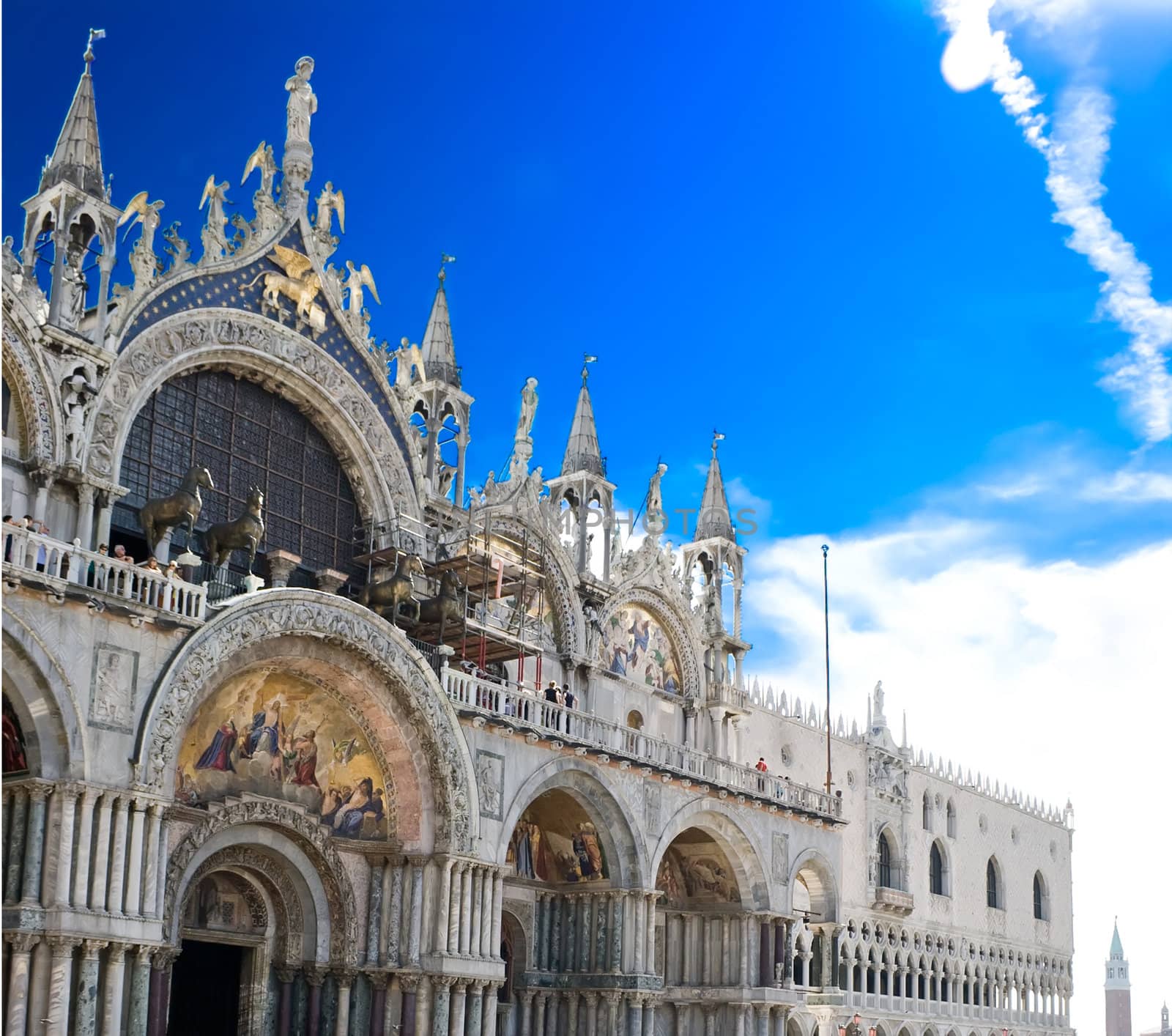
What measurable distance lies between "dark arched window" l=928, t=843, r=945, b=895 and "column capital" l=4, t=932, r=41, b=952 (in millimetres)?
38535

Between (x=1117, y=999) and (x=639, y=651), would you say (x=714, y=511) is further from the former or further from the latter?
(x=1117, y=999)

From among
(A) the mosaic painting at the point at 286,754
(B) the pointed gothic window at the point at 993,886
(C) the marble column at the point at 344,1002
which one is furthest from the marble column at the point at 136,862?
(B) the pointed gothic window at the point at 993,886

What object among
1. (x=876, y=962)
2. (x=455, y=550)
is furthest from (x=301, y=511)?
(x=876, y=962)

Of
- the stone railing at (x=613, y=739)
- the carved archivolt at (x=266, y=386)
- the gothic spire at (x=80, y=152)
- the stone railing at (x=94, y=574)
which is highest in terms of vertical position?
the gothic spire at (x=80, y=152)

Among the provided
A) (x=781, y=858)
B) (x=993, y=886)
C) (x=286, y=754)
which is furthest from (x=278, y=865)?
(x=993, y=886)

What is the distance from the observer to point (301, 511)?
1312 inches

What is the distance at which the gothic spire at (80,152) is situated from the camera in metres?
29.3

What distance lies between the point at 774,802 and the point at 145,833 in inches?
709

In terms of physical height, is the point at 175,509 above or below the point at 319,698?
above

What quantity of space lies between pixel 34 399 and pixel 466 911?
11836 millimetres

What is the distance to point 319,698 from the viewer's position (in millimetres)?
28953

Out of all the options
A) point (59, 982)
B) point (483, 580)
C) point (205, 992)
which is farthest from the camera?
point (483, 580)

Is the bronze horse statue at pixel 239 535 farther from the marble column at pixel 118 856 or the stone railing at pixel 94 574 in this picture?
the marble column at pixel 118 856

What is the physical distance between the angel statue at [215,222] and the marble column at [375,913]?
39.6 feet
